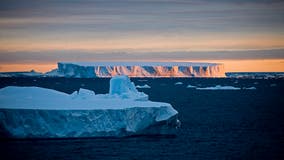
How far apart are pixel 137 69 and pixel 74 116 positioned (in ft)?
270

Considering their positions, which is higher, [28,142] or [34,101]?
[34,101]

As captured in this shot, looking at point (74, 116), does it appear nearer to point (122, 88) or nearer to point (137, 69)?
point (122, 88)

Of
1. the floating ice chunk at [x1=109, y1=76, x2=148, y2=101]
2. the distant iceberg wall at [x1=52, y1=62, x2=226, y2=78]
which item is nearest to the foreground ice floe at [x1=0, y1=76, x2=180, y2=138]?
the floating ice chunk at [x1=109, y1=76, x2=148, y2=101]

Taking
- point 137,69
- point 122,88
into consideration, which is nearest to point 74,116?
point 122,88

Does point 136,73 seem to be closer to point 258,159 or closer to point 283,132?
point 283,132

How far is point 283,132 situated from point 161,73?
7855 centimetres

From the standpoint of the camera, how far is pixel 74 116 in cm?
2536

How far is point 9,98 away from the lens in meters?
26.7

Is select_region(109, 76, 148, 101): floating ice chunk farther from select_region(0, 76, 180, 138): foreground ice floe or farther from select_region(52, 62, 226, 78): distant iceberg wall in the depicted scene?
select_region(52, 62, 226, 78): distant iceberg wall

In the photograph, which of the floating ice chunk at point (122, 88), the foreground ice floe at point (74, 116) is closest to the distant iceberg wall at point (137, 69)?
the floating ice chunk at point (122, 88)

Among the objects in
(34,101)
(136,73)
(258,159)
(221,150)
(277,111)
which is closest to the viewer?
(258,159)

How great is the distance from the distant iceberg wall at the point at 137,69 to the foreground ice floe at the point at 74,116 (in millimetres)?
75002

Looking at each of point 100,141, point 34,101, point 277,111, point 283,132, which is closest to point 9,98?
point 34,101

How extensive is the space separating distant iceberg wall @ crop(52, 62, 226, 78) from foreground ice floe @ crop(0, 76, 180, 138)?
75002 mm
